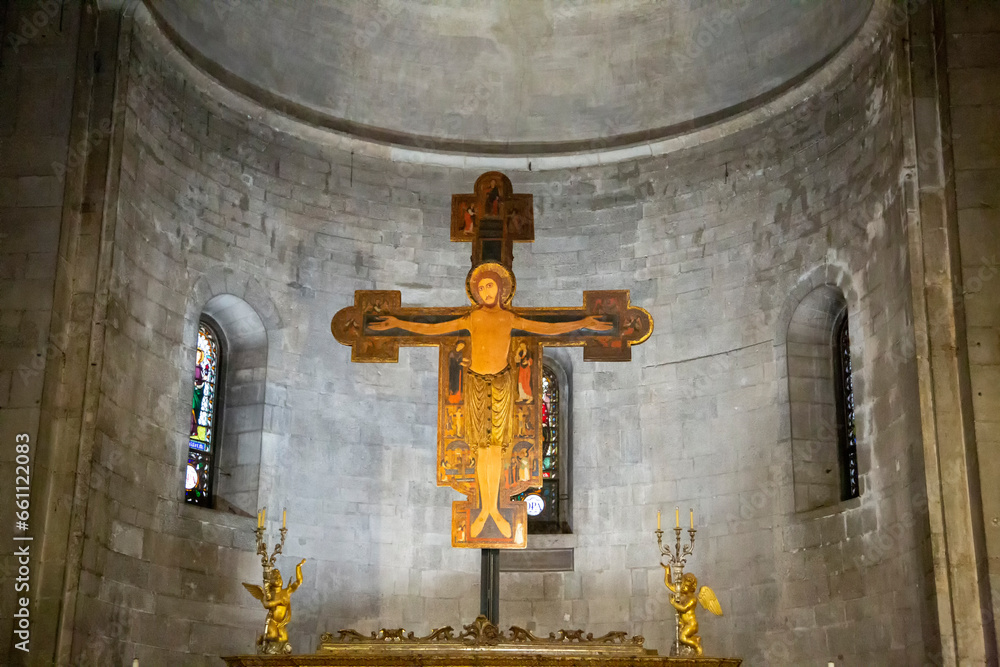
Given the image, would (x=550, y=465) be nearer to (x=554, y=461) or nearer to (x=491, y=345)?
(x=554, y=461)

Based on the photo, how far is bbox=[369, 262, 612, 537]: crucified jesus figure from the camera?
39.2 ft

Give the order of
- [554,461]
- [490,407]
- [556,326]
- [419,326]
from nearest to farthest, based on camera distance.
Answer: [490,407], [556,326], [419,326], [554,461]

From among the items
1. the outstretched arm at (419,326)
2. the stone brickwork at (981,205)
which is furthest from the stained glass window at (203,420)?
the stone brickwork at (981,205)

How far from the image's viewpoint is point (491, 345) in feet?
41.0

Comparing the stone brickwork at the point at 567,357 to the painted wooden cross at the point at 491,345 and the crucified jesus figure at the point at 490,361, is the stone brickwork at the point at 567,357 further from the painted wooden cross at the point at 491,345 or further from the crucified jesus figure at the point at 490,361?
the crucified jesus figure at the point at 490,361

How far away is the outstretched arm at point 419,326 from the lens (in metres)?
12.6

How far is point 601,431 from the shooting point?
648 inches

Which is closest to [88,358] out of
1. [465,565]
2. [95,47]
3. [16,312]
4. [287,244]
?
[16,312]

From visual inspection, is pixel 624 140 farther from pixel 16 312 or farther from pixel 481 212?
pixel 16 312

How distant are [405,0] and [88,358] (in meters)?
6.84

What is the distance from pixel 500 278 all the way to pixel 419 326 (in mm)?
852

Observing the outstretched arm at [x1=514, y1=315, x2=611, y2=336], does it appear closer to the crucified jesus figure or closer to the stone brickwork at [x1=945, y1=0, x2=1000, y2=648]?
the crucified jesus figure

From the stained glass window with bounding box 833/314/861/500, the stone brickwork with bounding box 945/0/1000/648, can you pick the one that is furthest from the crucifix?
the stained glass window with bounding box 833/314/861/500

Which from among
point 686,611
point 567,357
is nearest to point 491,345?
point 686,611
